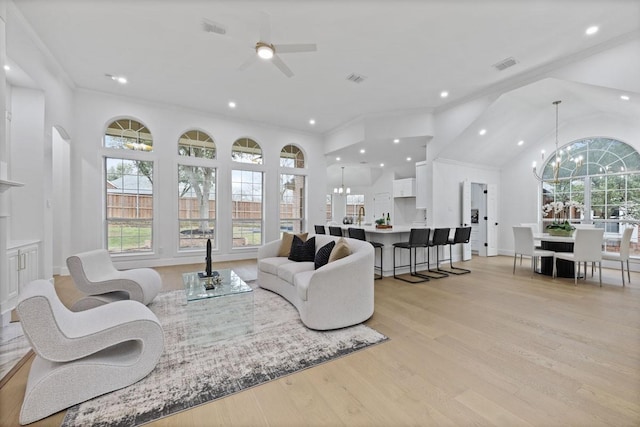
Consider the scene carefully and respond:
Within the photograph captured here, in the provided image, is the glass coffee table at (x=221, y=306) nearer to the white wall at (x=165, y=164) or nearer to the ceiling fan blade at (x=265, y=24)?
the ceiling fan blade at (x=265, y=24)

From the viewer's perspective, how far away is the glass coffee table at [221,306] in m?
2.57

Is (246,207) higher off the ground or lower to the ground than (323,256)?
higher

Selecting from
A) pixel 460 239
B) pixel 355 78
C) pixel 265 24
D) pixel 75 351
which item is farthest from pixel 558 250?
pixel 75 351

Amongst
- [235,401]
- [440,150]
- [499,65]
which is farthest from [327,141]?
[235,401]

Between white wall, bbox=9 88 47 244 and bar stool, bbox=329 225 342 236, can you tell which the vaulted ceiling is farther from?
bar stool, bbox=329 225 342 236

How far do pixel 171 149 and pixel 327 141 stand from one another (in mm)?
4063

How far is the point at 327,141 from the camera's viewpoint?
7.93 metres

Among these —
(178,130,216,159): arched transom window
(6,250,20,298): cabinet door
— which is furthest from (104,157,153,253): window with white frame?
(6,250,20,298): cabinet door

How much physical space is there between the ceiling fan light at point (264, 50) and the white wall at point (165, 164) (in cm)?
367

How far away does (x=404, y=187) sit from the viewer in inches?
375

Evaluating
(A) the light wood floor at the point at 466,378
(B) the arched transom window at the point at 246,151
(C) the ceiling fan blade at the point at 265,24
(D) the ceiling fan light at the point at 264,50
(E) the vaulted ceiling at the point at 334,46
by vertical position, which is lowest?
(A) the light wood floor at the point at 466,378

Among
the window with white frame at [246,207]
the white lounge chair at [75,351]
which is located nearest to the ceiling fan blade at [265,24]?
the white lounge chair at [75,351]

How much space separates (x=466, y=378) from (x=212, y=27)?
4495 millimetres

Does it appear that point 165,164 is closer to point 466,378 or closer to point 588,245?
point 466,378
